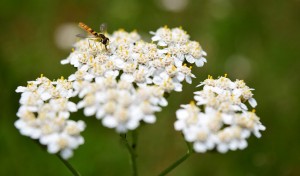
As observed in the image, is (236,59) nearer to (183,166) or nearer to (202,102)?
(183,166)

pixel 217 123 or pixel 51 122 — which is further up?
pixel 51 122

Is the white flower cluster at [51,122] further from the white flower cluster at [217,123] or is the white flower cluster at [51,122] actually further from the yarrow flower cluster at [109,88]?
the white flower cluster at [217,123]

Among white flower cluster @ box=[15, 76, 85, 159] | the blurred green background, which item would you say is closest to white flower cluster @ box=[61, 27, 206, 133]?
white flower cluster @ box=[15, 76, 85, 159]

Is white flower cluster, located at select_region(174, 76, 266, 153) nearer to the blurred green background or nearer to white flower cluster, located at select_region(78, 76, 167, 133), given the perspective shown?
white flower cluster, located at select_region(78, 76, 167, 133)

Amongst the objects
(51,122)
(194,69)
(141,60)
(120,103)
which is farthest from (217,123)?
(194,69)

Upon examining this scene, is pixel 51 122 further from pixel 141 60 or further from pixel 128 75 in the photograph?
pixel 141 60

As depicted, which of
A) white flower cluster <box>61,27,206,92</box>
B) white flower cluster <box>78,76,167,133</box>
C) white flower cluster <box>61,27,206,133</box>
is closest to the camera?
white flower cluster <box>78,76,167,133</box>
